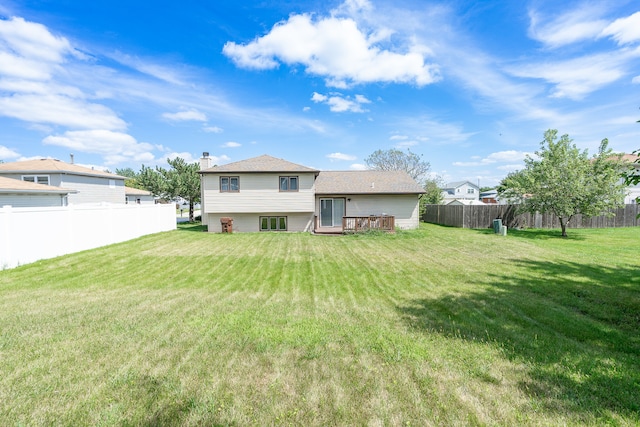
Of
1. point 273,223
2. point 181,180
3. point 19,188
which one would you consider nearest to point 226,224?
point 273,223

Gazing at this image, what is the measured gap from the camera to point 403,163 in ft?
142

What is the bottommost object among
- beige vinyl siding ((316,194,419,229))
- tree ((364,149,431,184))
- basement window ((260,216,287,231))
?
basement window ((260,216,287,231))

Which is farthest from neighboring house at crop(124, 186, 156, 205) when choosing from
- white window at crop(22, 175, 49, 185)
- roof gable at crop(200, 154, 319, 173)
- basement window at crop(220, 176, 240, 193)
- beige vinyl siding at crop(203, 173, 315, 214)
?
roof gable at crop(200, 154, 319, 173)

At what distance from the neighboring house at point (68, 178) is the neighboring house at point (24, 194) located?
7.81 ft

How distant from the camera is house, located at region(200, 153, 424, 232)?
18406mm

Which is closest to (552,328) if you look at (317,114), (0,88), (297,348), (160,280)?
(297,348)

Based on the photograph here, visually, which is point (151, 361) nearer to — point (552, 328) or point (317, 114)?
point (552, 328)

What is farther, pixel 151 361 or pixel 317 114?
pixel 317 114

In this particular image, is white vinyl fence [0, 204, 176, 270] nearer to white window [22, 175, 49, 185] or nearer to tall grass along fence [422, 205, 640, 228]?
white window [22, 175, 49, 185]

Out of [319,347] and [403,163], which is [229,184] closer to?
[319,347]

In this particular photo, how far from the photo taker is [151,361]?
339cm

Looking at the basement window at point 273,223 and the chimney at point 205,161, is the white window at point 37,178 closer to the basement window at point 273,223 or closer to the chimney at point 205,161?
the chimney at point 205,161

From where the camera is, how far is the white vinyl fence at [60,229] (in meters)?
7.94

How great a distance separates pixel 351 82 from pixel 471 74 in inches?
311
